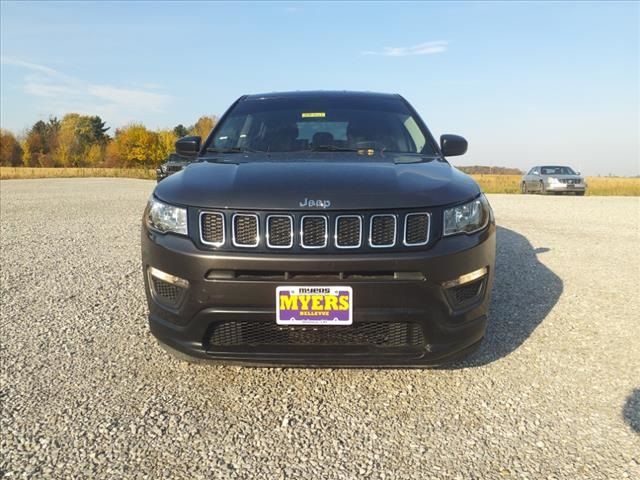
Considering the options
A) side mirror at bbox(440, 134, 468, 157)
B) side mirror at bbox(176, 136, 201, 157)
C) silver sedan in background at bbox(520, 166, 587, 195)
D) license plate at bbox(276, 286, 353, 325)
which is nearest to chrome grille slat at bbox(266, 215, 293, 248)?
license plate at bbox(276, 286, 353, 325)

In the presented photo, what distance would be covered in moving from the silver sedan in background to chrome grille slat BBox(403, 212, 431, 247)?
21.0 m

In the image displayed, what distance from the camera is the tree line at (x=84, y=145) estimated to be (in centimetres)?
6681

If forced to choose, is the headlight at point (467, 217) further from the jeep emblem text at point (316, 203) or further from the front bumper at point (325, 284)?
the jeep emblem text at point (316, 203)

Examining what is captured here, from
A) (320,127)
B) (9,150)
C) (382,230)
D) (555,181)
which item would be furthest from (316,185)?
(9,150)

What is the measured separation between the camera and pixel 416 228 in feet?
8.02

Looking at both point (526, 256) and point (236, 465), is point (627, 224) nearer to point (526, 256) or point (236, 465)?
point (526, 256)

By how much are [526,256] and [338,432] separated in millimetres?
4842

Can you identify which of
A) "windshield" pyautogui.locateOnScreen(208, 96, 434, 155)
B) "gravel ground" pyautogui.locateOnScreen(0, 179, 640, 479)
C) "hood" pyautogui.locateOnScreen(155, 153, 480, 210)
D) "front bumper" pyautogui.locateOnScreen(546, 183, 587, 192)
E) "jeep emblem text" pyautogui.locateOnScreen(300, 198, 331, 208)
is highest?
"windshield" pyautogui.locateOnScreen(208, 96, 434, 155)

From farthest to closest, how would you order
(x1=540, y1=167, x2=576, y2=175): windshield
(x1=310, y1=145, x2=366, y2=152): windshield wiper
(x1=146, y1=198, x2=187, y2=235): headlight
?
(x1=540, y1=167, x2=576, y2=175): windshield
(x1=310, y1=145, x2=366, y2=152): windshield wiper
(x1=146, y1=198, x2=187, y2=235): headlight

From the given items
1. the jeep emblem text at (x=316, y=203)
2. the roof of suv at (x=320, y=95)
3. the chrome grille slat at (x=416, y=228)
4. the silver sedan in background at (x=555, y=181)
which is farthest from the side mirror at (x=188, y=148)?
the silver sedan in background at (x=555, y=181)

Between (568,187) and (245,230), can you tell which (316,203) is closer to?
(245,230)

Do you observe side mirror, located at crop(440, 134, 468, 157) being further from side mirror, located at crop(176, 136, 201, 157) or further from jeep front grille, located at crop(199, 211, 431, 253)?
side mirror, located at crop(176, 136, 201, 157)

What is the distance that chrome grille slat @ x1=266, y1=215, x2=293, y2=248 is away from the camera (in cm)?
239

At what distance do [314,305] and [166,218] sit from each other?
90cm
